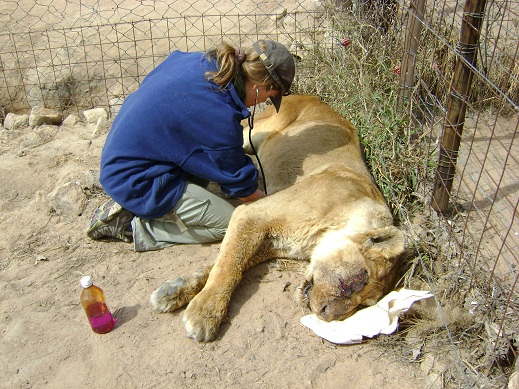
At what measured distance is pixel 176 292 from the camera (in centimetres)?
349

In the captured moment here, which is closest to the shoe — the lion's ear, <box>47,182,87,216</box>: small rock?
<box>47,182,87,216</box>: small rock

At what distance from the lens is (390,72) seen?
5391 mm

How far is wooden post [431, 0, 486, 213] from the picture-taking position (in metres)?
3.39

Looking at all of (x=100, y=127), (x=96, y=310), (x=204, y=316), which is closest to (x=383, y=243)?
(x=204, y=316)

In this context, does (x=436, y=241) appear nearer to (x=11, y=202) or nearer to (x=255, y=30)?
(x=11, y=202)

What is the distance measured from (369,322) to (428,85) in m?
3.45

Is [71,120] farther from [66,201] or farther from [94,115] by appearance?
[66,201]

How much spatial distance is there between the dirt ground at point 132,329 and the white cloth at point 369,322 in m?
0.07

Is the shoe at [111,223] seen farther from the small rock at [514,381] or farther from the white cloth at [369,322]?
the small rock at [514,381]

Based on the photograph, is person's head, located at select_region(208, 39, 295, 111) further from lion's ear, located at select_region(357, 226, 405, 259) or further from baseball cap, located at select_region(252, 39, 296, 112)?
lion's ear, located at select_region(357, 226, 405, 259)

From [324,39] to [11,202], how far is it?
402cm

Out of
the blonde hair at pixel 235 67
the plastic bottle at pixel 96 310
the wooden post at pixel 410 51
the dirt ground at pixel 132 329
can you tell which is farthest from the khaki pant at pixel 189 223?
the wooden post at pixel 410 51

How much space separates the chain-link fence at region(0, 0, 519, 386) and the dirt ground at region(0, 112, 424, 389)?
2.29 ft

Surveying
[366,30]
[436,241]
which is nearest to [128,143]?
[436,241]
